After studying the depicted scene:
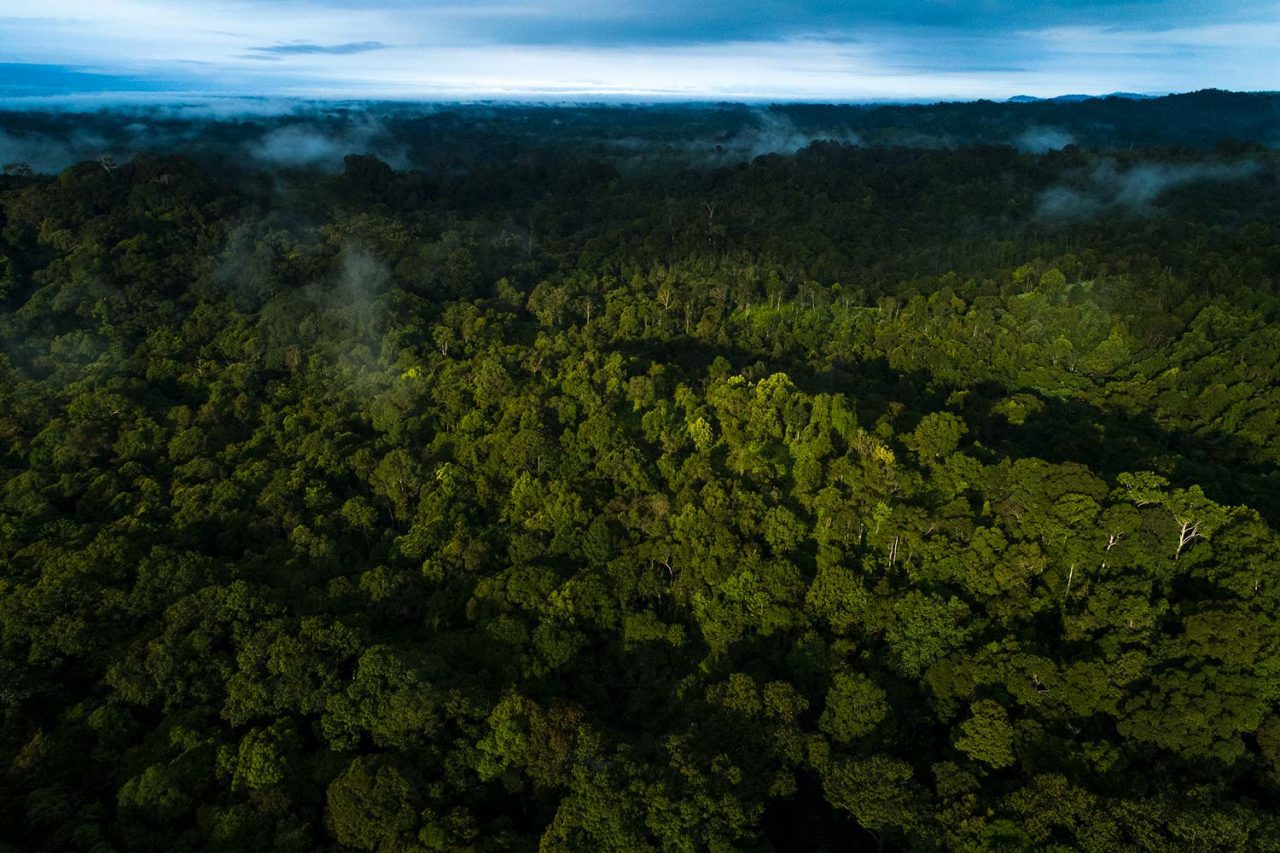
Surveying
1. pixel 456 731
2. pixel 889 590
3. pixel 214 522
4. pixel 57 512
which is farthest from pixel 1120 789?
pixel 57 512

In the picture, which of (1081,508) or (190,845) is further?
(1081,508)

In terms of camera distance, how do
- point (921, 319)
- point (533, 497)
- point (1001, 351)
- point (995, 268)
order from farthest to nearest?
point (995, 268) < point (921, 319) < point (1001, 351) < point (533, 497)

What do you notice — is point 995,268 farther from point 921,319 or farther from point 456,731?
point 456,731

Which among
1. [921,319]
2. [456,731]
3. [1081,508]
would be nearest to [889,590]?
[1081,508]

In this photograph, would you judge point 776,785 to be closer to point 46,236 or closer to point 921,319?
point 921,319

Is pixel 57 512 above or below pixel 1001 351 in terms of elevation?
below

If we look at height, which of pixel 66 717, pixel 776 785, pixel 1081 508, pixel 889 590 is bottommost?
pixel 66 717

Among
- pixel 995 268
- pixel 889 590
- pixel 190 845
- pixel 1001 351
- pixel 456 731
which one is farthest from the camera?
pixel 995 268
